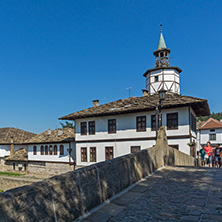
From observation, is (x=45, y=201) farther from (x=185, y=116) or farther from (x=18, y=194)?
(x=185, y=116)

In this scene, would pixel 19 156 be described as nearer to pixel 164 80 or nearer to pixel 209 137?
pixel 164 80

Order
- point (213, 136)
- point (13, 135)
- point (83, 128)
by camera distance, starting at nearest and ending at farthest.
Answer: point (83, 128), point (13, 135), point (213, 136)

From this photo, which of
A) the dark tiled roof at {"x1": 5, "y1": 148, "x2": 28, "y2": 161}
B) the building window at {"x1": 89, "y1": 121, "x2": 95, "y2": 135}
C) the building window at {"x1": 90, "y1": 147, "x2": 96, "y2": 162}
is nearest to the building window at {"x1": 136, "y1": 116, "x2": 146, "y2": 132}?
the building window at {"x1": 89, "y1": 121, "x2": 95, "y2": 135}

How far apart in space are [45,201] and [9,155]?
35.4 metres

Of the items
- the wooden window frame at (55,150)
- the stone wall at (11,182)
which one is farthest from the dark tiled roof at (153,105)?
the stone wall at (11,182)

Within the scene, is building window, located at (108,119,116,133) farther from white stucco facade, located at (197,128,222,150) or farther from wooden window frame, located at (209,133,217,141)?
wooden window frame, located at (209,133,217,141)

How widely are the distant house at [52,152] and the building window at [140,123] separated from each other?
319 inches

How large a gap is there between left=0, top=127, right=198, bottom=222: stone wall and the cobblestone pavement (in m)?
0.25

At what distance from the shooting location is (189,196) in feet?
15.3

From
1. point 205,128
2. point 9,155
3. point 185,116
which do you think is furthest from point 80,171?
point 205,128

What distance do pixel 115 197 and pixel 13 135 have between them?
36344 mm

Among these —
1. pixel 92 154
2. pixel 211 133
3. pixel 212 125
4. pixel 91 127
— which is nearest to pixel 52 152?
pixel 92 154

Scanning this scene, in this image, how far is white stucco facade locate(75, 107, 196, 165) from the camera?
61.0 ft

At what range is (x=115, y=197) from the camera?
15.3 ft
